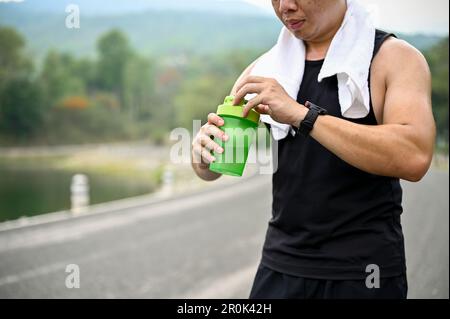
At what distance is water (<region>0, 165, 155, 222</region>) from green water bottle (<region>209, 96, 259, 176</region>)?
21588mm

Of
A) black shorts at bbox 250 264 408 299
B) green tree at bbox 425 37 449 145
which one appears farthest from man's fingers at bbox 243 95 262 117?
green tree at bbox 425 37 449 145

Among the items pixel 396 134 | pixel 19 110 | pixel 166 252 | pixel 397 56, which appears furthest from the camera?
pixel 19 110

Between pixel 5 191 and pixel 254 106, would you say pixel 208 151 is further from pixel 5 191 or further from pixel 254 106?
pixel 5 191

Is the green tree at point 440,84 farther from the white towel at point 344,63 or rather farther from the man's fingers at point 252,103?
the man's fingers at point 252,103

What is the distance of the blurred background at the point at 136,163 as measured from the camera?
11.3ft

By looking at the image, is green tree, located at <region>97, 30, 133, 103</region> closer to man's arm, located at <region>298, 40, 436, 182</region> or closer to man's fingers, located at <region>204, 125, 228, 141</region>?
man's fingers, located at <region>204, 125, 228, 141</region>

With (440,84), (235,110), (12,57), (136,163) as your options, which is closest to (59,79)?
(12,57)

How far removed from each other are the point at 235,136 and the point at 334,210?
0.35m

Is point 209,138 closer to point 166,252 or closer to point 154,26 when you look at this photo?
point 166,252

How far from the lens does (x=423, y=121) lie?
150 centimetres

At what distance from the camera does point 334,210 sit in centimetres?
169

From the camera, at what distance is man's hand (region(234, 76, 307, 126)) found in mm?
1503
